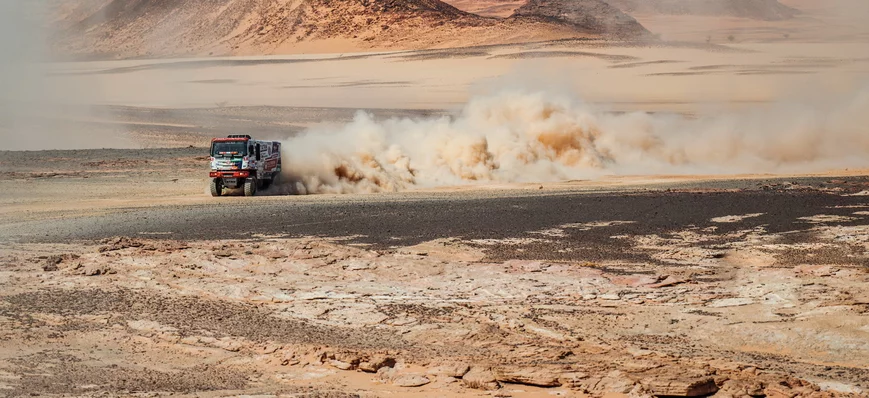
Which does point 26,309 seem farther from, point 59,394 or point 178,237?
point 178,237

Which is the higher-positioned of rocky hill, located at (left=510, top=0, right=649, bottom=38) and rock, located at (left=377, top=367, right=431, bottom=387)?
rocky hill, located at (left=510, top=0, right=649, bottom=38)

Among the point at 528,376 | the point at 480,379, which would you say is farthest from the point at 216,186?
the point at 528,376

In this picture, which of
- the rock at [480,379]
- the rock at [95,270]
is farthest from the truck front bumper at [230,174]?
the rock at [480,379]

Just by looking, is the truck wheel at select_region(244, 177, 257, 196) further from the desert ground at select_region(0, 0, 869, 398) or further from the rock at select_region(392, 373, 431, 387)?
the rock at select_region(392, 373, 431, 387)

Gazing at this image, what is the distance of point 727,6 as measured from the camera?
9738cm

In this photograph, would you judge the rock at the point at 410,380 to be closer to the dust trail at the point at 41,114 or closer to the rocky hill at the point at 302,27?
the dust trail at the point at 41,114

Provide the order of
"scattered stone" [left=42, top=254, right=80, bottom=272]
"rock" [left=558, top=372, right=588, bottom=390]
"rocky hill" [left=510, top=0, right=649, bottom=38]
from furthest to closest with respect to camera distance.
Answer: "rocky hill" [left=510, top=0, right=649, bottom=38] < "scattered stone" [left=42, top=254, right=80, bottom=272] < "rock" [left=558, top=372, right=588, bottom=390]

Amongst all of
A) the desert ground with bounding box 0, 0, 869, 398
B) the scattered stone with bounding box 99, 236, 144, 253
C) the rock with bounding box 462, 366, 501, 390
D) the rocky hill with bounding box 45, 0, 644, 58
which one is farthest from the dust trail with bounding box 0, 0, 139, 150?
the rocky hill with bounding box 45, 0, 644, 58

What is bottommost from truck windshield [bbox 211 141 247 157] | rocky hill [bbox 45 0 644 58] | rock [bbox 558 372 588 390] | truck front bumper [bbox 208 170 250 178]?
rock [bbox 558 372 588 390]

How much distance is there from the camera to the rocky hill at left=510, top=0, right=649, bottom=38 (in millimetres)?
123062

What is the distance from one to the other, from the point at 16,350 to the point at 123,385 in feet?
8.01

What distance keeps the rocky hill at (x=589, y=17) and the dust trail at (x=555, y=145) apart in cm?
7114

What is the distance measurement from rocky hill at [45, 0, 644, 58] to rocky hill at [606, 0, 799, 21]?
4278 mm

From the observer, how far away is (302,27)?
132375 millimetres
